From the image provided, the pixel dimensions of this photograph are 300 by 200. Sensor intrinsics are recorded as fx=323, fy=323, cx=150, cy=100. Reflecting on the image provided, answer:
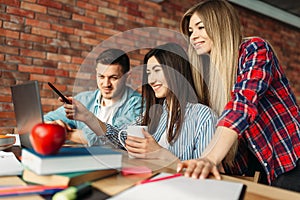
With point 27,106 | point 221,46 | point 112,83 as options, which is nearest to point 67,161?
point 27,106

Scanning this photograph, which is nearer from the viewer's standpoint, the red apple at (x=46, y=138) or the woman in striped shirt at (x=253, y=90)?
the red apple at (x=46, y=138)

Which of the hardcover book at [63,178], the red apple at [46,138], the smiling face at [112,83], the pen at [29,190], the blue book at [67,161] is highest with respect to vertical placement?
the smiling face at [112,83]

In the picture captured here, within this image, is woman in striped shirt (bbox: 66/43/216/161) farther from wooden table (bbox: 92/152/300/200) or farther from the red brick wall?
the red brick wall

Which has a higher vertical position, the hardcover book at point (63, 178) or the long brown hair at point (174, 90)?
the long brown hair at point (174, 90)

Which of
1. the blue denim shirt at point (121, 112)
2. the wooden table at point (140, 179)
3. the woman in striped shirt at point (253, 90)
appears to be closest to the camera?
the wooden table at point (140, 179)

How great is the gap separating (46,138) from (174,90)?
861 mm

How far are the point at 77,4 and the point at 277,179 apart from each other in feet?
8.08

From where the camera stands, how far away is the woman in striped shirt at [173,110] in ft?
4.00

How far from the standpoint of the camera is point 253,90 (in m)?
0.90

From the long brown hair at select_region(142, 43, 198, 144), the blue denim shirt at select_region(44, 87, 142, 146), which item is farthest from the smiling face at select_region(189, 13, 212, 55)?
the blue denim shirt at select_region(44, 87, 142, 146)

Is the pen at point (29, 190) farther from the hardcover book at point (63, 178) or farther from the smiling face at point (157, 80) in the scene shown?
the smiling face at point (157, 80)

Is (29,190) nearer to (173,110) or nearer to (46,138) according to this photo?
(46,138)

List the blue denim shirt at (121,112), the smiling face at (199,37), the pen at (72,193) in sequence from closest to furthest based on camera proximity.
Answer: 1. the pen at (72,193)
2. the smiling face at (199,37)
3. the blue denim shirt at (121,112)

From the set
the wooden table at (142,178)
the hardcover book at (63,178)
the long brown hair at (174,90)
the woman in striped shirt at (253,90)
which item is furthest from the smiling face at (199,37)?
the hardcover book at (63,178)
